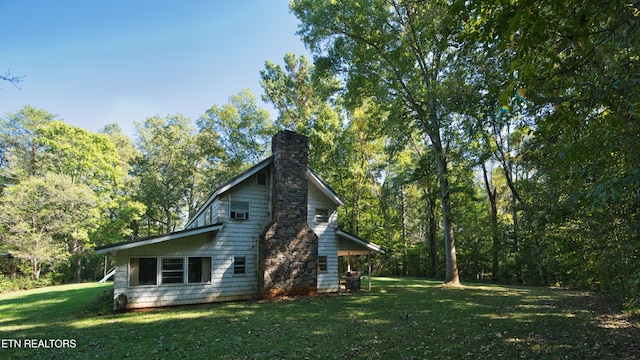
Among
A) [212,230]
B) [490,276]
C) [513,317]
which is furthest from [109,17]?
[490,276]

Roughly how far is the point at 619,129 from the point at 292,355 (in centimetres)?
602

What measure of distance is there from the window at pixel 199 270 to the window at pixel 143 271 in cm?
126

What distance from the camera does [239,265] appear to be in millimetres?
14219

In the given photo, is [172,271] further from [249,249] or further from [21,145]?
[21,145]

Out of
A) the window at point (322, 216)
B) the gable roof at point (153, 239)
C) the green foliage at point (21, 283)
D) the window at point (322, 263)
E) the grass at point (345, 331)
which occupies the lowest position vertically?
the green foliage at point (21, 283)

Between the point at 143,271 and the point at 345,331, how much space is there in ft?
28.2

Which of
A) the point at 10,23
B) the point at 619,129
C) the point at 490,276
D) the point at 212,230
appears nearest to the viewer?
the point at 619,129

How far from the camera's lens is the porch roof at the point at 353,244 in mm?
16438

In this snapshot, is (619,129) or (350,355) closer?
(619,129)

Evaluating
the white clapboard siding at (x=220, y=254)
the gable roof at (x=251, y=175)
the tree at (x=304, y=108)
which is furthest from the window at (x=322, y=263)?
the tree at (x=304, y=108)

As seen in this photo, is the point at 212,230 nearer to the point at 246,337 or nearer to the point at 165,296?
the point at 165,296

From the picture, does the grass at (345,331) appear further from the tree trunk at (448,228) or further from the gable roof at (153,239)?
the tree trunk at (448,228)

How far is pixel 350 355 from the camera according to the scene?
578 centimetres

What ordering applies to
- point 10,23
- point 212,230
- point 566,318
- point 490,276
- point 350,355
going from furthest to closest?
point 490,276 → point 212,230 → point 566,318 → point 10,23 → point 350,355
